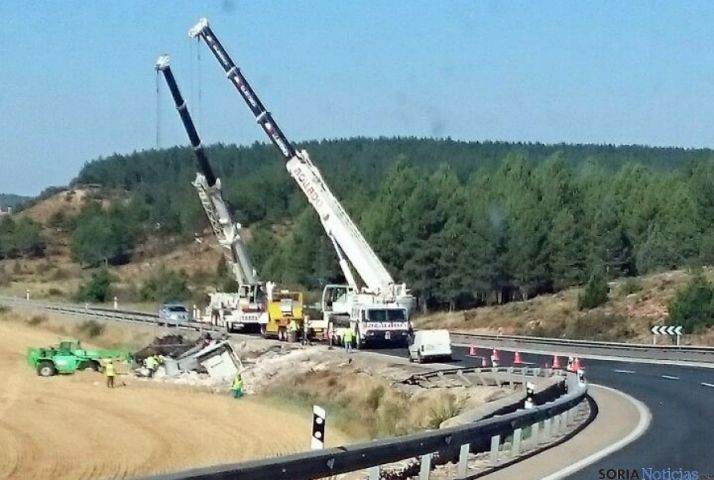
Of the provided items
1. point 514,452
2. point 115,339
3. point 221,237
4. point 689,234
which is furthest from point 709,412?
point 689,234

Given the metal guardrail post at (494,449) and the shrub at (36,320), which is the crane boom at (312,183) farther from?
the shrub at (36,320)

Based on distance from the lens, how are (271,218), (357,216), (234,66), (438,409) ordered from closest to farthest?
(438,409)
(234,66)
(357,216)
(271,218)

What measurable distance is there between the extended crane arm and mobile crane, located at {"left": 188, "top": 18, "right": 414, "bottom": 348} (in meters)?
4.10

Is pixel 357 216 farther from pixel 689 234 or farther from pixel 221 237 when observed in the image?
pixel 221 237

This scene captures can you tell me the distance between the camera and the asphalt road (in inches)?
667

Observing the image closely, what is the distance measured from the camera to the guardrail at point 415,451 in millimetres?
11394

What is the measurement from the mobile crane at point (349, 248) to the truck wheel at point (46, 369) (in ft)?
39.8

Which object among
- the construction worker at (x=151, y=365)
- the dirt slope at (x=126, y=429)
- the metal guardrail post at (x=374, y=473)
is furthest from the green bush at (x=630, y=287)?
the metal guardrail post at (x=374, y=473)

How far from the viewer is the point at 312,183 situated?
5203 centimetres

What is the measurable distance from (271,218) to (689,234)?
9007cm

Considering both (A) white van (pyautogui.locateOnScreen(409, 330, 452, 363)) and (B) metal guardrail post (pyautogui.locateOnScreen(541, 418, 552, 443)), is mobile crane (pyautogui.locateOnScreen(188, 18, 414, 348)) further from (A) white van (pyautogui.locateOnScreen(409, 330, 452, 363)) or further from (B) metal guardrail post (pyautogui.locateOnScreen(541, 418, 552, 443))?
(B) metal guardrail post (pyautogui.locateOnScreen(541, 418, 552, 443))

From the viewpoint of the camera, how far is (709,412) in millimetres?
26656

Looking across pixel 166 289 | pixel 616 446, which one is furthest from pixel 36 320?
pixel 616 446

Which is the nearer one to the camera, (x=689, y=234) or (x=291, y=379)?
(x=291, y=379)
